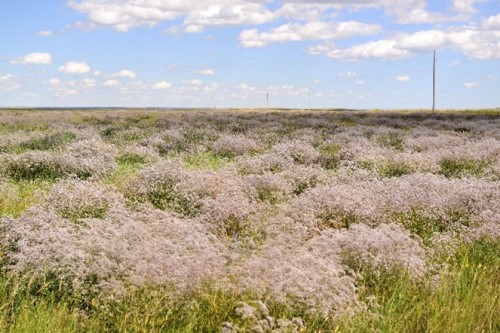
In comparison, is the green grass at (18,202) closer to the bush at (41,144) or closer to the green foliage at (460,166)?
the bush at (41,144)

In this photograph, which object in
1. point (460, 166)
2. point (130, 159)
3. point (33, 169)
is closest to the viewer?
point (33, 169)

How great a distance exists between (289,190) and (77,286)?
5.88 metres

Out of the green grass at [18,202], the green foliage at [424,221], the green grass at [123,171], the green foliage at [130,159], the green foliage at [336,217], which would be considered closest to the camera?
the green foliage at [424,221]

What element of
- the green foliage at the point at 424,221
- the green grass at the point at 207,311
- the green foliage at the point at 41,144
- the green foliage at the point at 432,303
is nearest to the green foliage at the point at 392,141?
the green foliage at the point at 424,221

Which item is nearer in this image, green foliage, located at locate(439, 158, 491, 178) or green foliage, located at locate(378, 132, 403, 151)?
green foliage, located at locate(439, 158, 491, 178)

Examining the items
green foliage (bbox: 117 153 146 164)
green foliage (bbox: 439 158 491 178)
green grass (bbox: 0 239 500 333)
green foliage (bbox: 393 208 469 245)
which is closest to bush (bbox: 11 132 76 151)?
green foliage (bbox: 117 153 146 164)

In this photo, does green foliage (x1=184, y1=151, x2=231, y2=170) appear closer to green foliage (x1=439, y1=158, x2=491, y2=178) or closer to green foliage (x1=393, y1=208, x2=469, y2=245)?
green foliage (x1=439, y1=158, x2=491, y2=178)

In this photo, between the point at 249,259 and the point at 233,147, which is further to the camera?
the point at 233,147

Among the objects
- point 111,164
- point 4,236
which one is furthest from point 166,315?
point 111,164

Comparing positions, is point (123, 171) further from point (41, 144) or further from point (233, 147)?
point (41, 144)

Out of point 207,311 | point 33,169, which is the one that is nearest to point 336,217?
point 207,311

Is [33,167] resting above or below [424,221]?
above

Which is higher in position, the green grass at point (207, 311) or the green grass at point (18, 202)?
the green grass at point (18, 202)

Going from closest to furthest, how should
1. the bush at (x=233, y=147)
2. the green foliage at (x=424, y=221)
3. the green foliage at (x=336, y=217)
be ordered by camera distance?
the green foliage at (x=424, y=221)
the green foliage at (x=336, y=217)
the bush at (x=233, y=147)
